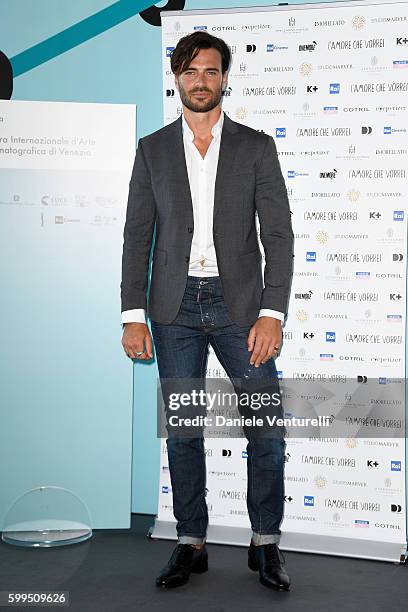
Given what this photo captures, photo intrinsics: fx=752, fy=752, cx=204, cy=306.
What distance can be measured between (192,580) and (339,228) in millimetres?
1521

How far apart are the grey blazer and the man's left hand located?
0.18 ft

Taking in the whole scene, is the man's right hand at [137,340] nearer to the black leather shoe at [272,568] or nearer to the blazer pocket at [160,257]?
the blazer pocket at [160,257]

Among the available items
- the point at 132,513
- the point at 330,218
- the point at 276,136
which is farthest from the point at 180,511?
the point at 276,136

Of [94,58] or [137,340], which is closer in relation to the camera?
[137,340]

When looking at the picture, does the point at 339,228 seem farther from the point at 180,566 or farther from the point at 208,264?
the point at 180,566

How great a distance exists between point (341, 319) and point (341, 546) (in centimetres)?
94

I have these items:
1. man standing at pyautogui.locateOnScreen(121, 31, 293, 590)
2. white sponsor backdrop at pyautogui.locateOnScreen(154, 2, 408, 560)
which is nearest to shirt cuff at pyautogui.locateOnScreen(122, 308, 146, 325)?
man standing at pyautogui.locateOnScreen(121, 31, 293, 590)

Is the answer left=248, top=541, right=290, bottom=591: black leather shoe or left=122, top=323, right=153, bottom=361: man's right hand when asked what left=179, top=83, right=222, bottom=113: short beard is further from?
left=248, top=541, right=290, bottom=591: black leather shoe

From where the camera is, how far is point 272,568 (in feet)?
8.70

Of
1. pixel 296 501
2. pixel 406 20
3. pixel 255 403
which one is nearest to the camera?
pixel 255 403

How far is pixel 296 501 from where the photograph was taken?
3240mm

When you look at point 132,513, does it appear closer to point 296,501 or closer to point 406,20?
point 296,501

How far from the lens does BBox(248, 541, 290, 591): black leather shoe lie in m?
2.63

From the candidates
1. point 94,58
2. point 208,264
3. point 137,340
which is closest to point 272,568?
point 137,340
